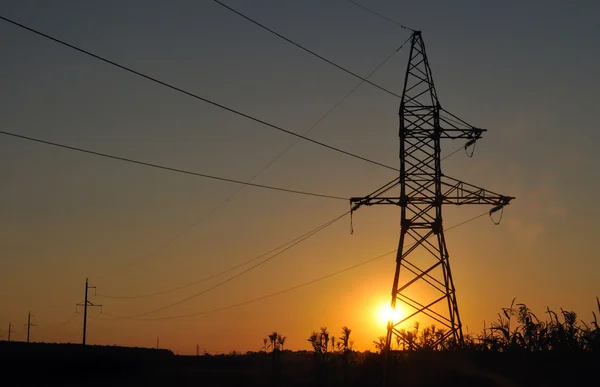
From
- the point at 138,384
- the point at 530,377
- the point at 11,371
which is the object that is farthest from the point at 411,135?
the point at 11,371

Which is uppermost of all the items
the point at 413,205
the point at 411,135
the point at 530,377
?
the point at 411,135

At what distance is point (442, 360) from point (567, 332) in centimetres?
523

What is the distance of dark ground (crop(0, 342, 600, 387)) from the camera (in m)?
27.6

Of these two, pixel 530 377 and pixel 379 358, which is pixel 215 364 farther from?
pixel 530 377

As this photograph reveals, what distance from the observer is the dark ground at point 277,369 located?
Result: 1088 inches

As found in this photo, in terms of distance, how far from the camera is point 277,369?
7412cm

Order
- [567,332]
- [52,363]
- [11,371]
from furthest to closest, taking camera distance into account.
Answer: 1. [52,363]
2. [11,371]
3. [567,332]

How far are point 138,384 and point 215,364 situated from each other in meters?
23.0

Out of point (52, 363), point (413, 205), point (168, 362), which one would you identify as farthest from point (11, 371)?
point (413, 205)

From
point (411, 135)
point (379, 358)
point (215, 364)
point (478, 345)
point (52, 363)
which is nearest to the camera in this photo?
point (478, 345)

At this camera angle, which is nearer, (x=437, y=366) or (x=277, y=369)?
(x=437, y=366)

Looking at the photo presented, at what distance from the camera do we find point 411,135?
118ft

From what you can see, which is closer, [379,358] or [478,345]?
[478,345]

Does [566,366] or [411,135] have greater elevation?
[411,135]
